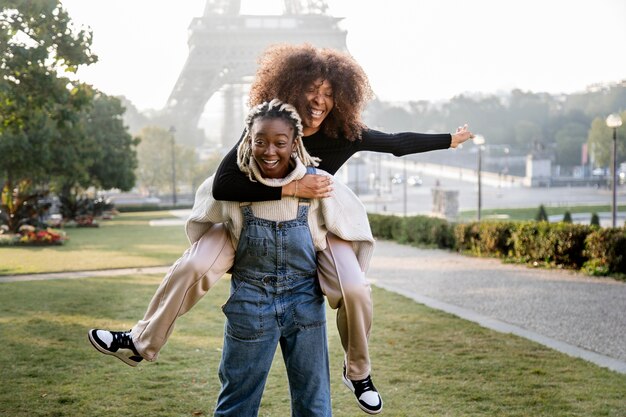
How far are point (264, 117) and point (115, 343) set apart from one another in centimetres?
119

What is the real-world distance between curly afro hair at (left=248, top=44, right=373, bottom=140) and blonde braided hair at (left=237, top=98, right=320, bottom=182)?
107 mm

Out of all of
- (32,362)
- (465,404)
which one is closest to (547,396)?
(465,404)

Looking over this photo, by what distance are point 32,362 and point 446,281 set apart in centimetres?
739

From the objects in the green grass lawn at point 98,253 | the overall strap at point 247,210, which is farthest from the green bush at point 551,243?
the overall strap at point 247,210

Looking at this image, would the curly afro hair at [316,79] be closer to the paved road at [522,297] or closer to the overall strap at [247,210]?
the overall strap at [247,210]

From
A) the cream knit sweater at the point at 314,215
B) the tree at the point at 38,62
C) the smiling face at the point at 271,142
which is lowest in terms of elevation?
the cream knit sweater at the point at 314,215

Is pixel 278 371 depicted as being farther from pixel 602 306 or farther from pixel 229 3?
pixel 229 3

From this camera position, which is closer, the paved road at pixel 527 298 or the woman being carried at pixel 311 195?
the woman being carried at pixel 311 195

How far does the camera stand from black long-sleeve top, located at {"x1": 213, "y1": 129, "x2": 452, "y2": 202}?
3111 millimetres

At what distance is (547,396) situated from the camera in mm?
5422

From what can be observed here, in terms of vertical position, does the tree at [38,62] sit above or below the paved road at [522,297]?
above

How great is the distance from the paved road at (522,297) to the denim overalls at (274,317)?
396 centimetres

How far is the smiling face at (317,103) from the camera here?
10.6ft

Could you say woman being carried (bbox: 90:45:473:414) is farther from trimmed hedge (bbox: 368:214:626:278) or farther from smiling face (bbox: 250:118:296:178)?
trimmed hedge (bbox: 368:214:626:278)
